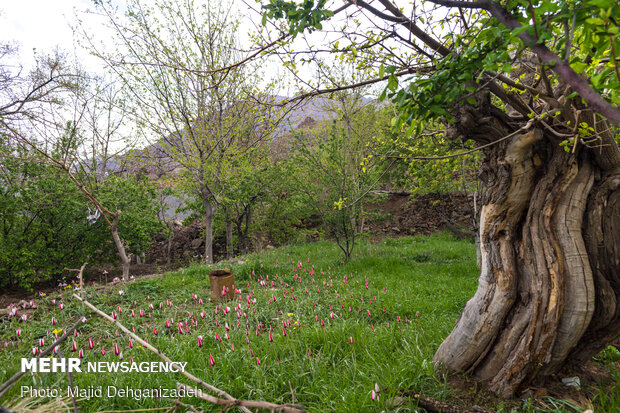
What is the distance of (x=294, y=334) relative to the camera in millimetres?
3451

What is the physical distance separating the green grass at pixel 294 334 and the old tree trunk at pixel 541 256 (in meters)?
0.34

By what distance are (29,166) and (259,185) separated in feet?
24.3

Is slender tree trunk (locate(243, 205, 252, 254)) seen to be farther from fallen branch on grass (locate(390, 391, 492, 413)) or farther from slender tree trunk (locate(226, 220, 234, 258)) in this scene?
fallen branch on grass (locate(390, 391, 492, 413))

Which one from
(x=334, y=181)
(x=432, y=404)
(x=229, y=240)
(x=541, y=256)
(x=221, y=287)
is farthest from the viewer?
(x=229, y=240)

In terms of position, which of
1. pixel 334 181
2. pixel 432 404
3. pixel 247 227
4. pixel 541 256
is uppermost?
pixel 334 181

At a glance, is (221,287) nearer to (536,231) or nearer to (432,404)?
(432,404)

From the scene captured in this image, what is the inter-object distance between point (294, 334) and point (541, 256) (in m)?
2.58

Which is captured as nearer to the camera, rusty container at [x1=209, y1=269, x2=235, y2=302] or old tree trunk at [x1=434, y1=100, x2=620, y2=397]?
old tree trunk at [x1=434, y1=100, x2=620, y2=397]

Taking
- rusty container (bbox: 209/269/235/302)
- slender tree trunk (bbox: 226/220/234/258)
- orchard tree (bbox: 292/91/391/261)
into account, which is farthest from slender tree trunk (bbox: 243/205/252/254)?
rusty container (bbox: 209/269/235/302)

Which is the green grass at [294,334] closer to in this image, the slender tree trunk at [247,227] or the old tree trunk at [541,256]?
the old tree trunk at [541,256]

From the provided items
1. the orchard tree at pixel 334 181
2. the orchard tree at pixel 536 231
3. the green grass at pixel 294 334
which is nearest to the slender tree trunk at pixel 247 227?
the orchard tree at pixel 334 181

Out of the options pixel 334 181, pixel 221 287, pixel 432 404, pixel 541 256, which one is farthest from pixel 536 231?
pixel 334 181

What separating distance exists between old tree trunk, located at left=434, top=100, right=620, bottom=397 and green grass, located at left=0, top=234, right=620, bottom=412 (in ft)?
1.11

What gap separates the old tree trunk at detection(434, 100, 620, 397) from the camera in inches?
85.4
